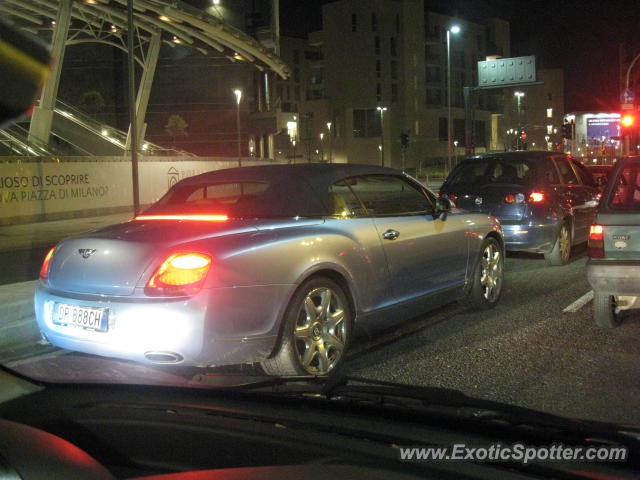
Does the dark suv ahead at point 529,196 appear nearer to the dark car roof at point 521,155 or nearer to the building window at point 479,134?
the dark car roof at point 521,155

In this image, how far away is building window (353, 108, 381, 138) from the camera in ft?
249

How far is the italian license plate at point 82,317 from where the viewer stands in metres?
4.33

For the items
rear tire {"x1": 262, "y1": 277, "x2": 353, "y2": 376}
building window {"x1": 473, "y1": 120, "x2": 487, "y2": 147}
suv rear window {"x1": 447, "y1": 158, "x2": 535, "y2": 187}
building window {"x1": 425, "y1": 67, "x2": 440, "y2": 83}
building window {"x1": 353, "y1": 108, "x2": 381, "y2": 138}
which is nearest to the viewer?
rear tire {"x1": 262, "y1": 277, "x2": 353, "y2": 376}

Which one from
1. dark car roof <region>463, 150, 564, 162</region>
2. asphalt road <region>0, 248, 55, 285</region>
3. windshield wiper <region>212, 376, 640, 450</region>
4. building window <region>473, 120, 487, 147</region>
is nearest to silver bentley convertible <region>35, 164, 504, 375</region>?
windshield wiper <region>212, 376, 640, 450</region>

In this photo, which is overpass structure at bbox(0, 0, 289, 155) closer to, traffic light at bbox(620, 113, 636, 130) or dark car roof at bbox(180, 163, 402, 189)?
traffic light at bbox(620, 113, 636, 130)

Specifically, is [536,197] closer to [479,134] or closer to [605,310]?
[605,310]

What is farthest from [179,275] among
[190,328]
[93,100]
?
[93,100]

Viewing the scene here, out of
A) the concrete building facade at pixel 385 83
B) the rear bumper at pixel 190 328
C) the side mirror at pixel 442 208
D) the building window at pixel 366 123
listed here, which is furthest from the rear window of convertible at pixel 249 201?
the building window at pixel 366 123

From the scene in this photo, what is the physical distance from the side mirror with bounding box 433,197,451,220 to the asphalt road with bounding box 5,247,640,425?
41.6 inches

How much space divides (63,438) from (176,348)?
1.97 metres

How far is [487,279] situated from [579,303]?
3.67 feet

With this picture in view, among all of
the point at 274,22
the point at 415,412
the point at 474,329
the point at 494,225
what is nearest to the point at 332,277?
the point at 474,329

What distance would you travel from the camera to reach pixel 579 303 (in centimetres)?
752

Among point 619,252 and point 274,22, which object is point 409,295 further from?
point 274,22
